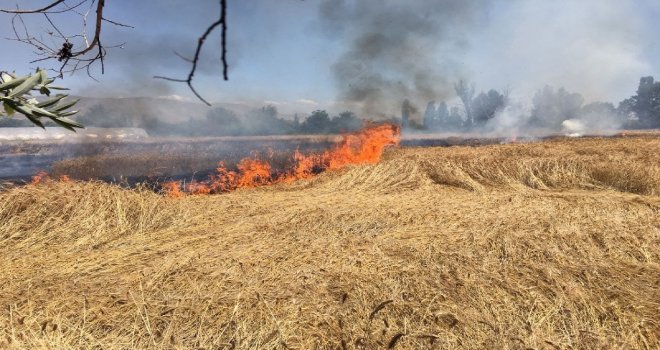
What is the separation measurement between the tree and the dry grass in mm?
1803

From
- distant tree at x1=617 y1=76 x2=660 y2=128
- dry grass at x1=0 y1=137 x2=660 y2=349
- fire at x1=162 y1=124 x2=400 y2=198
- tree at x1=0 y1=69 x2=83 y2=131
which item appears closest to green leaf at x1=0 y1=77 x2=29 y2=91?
tree at x1=0 y1=69 x2=83 y2=131

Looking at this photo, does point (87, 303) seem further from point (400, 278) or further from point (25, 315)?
point (400, 278)

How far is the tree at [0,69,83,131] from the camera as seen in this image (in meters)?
1.18

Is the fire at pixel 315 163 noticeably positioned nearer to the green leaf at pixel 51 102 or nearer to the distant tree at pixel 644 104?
the green leaf at pixel 51 102

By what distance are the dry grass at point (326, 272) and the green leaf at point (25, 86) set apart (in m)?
1.90

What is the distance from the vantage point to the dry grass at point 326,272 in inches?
104

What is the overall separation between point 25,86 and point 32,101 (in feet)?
0.40

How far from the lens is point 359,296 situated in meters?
3.00

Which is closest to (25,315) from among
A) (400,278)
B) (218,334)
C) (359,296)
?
(218,334)

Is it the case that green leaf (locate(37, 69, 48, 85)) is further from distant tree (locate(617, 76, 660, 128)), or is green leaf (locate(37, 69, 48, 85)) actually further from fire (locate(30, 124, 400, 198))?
distant tree (locate(617, 76, 660, 128))

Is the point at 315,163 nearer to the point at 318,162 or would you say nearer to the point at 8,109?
the point at 318,162

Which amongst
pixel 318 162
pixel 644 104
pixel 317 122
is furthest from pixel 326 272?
pixel 644 104

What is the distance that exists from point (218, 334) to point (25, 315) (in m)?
1.43

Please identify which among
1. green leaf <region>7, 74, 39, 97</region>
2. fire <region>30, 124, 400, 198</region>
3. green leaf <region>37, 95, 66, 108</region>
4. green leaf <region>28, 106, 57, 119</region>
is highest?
green leaf <region>7, 74, 39, 97</region>
